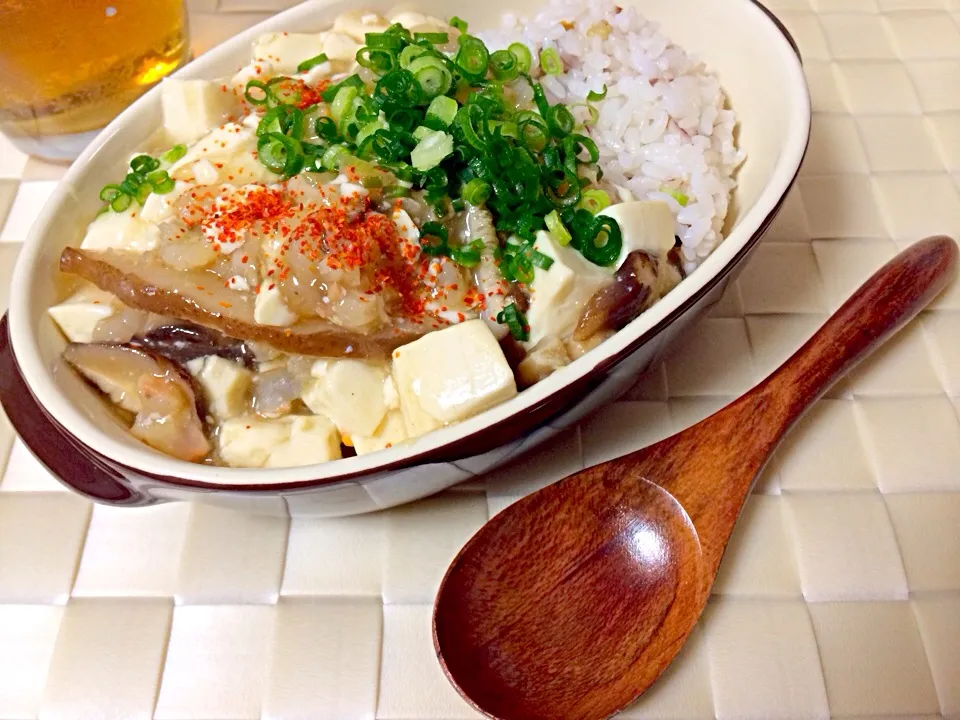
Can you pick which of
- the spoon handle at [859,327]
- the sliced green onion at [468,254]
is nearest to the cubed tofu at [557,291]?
the sliced green onion at [468,254]

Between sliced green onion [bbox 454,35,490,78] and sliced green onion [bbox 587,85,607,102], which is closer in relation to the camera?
sliced green onion [bbox 454,35,490,78]

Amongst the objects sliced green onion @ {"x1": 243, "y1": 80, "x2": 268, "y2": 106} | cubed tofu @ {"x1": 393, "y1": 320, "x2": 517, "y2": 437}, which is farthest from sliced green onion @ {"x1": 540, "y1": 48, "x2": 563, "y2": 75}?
cubed tofu @ {"x1": 393, "y1": 320, "x2": 517, "y2": 437}

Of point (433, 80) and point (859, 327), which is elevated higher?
point (433, 80)

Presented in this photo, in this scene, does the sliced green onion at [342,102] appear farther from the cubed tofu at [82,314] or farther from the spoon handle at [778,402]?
the spoon handle at [778,402]

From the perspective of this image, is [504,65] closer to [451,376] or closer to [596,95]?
[596,95]

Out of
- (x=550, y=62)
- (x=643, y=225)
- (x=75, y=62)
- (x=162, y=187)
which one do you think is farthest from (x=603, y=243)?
(x=75, y=62)

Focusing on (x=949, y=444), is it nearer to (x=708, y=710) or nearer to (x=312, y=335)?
(x=708, y=710)

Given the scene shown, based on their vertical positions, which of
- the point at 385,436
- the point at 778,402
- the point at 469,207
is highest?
the point at 469,207

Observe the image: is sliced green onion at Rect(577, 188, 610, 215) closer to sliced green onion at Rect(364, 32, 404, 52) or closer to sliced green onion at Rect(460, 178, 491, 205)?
sliced green onion at Rect(460, 178, 491, 205)
